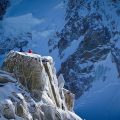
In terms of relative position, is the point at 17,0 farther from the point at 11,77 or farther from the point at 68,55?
the point at 11,77

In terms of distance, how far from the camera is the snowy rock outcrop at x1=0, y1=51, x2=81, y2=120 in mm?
20406

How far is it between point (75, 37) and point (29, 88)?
75.9m

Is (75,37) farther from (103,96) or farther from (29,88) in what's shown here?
(29,88)

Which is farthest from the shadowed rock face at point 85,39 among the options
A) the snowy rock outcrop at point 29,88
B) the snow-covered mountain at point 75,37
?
the snowy rock outcrop at point 29,88

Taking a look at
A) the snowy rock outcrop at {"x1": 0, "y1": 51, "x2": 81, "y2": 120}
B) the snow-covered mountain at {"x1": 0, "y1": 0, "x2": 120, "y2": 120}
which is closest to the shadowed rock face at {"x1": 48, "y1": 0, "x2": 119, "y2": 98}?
the snow-covered mountain at {"x1": 0, "y1": 0, "x2": 120, "y2": 120}

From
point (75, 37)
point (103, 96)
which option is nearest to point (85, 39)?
point (75, 37)

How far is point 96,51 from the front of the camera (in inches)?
3696

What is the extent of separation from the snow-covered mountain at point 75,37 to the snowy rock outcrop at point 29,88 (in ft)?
194

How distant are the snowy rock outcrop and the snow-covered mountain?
194 feet

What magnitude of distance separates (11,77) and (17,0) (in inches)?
2963

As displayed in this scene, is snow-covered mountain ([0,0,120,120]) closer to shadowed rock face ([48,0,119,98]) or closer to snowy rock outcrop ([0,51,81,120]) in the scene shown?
shadowed rock face ([48,0,119,98])

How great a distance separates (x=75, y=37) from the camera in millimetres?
97812

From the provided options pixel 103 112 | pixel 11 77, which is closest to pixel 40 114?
pixel 11 77

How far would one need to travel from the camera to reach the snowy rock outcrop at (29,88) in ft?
66.9
